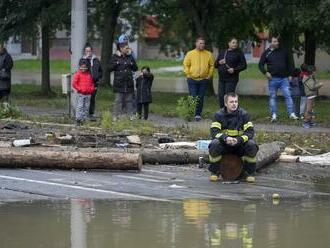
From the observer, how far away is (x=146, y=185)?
10.4 m

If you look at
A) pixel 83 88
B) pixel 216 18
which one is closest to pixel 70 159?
pixel 83 88

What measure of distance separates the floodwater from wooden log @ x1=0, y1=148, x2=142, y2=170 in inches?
85.9

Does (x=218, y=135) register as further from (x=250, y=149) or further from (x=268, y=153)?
(x=268, y=153)

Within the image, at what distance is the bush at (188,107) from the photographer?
16906mm

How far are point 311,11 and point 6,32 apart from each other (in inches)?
399

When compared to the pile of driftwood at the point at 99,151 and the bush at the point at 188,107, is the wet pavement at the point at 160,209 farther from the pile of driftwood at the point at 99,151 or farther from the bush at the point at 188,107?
the bush at the point at 188,107

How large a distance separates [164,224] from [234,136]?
3119 millimetres

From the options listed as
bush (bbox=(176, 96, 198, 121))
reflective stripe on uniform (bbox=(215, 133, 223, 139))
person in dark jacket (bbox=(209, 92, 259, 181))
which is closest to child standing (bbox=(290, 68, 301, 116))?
bush (bbox=(176, 96, 198, 121))

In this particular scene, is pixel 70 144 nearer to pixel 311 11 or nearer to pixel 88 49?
pixel 88 49

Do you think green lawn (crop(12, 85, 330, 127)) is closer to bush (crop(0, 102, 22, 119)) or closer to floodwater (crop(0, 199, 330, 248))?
bush (crop(0, 102, 22, 119))

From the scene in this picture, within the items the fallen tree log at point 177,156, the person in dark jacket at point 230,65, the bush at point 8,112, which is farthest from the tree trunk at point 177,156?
the bush at point 8,112

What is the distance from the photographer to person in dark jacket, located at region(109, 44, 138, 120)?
17.3 metres

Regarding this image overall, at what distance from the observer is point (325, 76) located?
4828 centimetres

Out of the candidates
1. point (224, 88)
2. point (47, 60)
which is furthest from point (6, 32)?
point (224, 88)
